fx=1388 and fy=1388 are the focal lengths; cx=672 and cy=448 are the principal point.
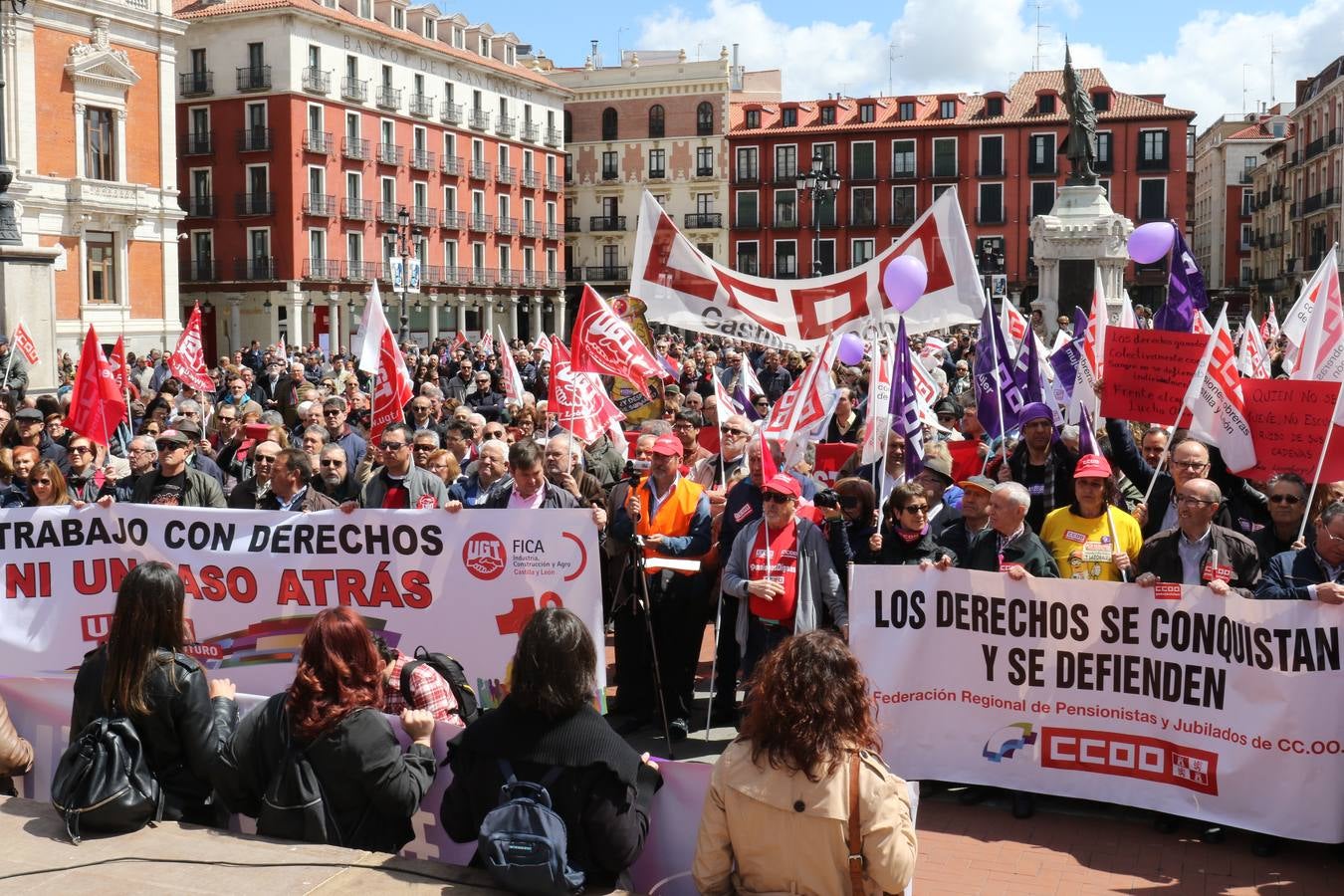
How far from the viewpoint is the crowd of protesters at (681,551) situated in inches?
156

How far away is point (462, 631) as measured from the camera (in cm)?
671

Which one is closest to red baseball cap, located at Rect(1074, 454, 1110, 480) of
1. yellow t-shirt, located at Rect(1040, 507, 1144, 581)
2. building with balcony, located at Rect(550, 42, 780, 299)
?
yellow t-shirt, located at Rect(1040, 507, 1144, 581)

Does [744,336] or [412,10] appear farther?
[412,10]

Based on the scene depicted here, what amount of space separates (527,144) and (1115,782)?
6097 cm

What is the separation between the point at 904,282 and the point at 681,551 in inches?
108

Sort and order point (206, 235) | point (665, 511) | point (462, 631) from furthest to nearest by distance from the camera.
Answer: point (206, 235)
point (665, 511)
point (462, 631)

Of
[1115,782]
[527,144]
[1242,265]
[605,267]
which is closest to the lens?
[1115,782]

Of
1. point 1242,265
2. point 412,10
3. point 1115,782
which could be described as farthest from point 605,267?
point 1115,782

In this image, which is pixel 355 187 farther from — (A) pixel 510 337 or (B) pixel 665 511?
(B) pixel 665 511

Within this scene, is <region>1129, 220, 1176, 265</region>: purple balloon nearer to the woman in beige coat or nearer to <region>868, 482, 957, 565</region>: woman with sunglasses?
<region>868, 482, 957, 565</region>: woman with sunglasses

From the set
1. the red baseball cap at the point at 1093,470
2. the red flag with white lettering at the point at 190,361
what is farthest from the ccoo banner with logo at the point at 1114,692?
the red flag with white lettering at the point at 190,361

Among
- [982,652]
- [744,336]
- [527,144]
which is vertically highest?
[527,144]

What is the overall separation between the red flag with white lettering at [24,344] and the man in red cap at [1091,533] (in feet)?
42.4

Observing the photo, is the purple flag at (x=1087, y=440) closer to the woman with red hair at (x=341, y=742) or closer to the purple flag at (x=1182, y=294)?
the purple flag at (x=1182, y=294)
